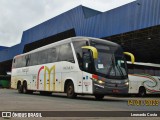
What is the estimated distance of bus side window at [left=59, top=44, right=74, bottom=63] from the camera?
17705mm

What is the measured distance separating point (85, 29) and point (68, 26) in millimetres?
3953

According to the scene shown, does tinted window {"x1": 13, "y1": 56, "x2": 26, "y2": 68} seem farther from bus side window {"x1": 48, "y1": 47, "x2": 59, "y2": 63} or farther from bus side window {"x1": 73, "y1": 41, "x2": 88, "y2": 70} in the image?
bus side window {"x1": 73, "y1": 41, "x2": 88, "y2": 70}

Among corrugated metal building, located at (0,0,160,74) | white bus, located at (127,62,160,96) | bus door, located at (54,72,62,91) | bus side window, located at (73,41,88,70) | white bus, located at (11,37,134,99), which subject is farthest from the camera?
corrugated metal building, located at (0,0,160,74)

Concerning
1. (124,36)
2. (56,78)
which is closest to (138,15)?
(124,36)

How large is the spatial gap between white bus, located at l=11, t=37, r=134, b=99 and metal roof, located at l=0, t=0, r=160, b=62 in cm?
876

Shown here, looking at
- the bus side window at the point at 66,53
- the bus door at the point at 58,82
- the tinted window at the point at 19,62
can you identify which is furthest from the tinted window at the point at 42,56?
the tinted window at the point at 19,62

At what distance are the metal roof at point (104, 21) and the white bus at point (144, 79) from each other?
3333 mm

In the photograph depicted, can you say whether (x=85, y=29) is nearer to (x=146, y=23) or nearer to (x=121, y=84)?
(x=146, y=23)

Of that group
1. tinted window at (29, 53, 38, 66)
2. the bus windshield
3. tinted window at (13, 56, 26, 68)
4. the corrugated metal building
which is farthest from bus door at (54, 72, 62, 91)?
the corrugated metal building

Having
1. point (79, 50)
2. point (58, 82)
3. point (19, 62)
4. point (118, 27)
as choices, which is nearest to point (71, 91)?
point (58, 82)

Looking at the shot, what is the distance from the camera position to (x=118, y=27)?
2866 centimetres

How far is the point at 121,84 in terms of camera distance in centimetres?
1628

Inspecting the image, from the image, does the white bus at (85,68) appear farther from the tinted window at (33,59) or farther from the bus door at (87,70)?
the tinted window at (33,59)

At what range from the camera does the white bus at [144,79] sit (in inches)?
1006
